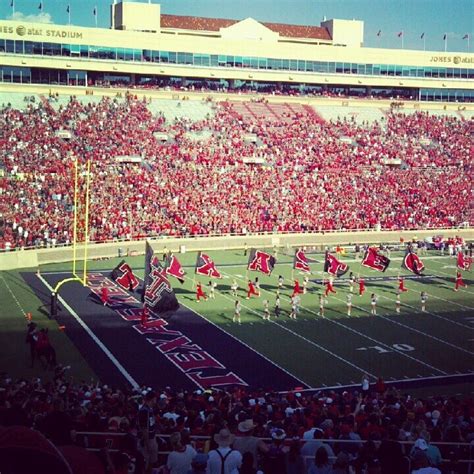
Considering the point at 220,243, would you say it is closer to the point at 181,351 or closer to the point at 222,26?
the point at 181,351

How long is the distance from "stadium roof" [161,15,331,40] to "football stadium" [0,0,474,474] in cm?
23

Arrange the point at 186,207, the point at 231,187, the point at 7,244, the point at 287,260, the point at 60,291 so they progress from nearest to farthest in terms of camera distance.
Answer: the point at 60,291, the point at 7,244, the point at 287,260, the point at 186,207, the point at 231,187

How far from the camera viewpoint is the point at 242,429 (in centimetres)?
749

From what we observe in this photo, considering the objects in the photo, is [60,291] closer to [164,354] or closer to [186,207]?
[164,354]

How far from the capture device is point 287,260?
37.2 metres

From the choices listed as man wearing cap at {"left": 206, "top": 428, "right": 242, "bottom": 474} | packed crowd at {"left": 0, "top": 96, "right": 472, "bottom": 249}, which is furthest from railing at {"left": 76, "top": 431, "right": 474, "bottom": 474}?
packed crowd at {"left": 0, "top": 96, "right": 472, "bottom": 249}

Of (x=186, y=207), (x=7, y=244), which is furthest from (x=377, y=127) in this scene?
(x=7, y=244)

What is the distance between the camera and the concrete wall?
33.5m

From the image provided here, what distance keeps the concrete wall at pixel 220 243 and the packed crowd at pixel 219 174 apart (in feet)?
2.92

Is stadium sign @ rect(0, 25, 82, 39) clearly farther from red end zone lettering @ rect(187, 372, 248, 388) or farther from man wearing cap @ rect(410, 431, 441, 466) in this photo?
man wearing cap @ rect(410, 431, 441, 466)

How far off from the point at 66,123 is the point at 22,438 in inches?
1760

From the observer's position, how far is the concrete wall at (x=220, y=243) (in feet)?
110

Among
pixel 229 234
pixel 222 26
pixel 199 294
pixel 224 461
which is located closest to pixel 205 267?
pixel 199 294

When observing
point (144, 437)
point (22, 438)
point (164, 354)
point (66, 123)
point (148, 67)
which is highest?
point (148, 67)
